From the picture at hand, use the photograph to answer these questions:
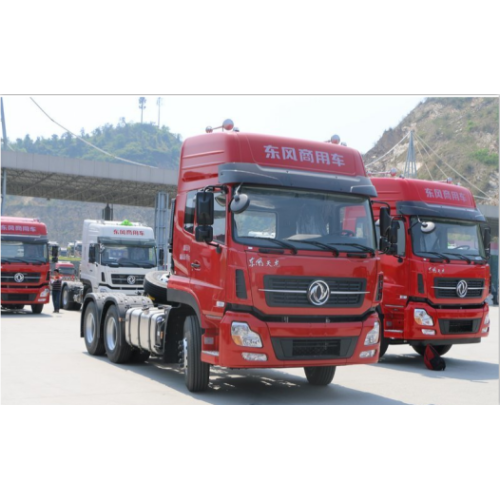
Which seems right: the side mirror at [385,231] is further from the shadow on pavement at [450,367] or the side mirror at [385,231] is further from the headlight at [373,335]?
the shadow on pavement at [450,367]

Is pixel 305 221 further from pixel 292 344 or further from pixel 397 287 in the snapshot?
pixel 397 287

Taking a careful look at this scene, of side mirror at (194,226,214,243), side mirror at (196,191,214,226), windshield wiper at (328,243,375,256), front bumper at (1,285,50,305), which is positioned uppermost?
side mirror at (196,191,214,226)

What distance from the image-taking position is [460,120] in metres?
78.3

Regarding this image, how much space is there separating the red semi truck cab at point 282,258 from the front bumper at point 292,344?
0.5 inches

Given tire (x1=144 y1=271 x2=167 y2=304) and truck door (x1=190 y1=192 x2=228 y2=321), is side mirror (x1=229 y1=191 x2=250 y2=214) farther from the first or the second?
tire (x1=144 y1=271 x2=167 y2=304)

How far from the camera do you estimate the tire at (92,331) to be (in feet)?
38.3

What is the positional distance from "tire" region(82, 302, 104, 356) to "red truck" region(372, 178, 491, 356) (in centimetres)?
488

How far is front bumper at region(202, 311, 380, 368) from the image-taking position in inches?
295

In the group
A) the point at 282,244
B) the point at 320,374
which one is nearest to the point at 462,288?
the point at 320,374

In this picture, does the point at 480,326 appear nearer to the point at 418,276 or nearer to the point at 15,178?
the point at 418,276

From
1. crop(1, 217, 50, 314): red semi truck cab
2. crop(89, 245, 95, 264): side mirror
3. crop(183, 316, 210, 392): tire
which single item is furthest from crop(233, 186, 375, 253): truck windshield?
crop(1, 217, 50, 314): red semi truck cab

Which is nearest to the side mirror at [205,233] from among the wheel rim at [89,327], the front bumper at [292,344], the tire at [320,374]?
the front bumper at [292,344]

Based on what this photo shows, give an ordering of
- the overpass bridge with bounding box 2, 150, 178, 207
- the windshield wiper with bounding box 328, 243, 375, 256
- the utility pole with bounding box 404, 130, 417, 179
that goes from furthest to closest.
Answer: the utility pole with bounding box 404, 130, 417, 179 < the overpass bridge with bounding box 2, 150, 178, 207 < the windshield wiper with bounding box 328, 243, 375, 256

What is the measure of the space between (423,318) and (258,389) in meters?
3.40
